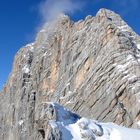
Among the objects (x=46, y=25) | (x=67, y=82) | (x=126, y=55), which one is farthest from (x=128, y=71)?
(x=46, y=25)

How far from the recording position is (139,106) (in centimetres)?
6288

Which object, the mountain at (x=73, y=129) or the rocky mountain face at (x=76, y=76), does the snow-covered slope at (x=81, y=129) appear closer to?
the mountain at (x=73, y=129)

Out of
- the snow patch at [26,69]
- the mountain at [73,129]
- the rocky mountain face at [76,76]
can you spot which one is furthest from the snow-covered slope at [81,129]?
the snow patch at [26,69]

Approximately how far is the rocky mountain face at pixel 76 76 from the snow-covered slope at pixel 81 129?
2.59 feet

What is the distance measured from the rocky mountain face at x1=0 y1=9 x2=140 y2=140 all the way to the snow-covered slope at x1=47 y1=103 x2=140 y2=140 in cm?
79

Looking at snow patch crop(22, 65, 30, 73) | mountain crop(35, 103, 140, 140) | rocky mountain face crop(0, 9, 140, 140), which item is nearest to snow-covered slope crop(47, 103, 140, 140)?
mountain crop(35, 103, 140, 140)

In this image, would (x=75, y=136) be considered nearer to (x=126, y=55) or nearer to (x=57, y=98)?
(x=126, y=55)

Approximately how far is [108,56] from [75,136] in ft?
105

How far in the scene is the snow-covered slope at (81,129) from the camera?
46.1m

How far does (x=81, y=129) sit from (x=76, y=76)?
44843mm

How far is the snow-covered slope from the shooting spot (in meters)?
46.1

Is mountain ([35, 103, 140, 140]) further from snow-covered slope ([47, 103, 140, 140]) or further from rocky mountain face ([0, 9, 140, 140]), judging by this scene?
rocky mountain face ([0, 9, 140, 140])

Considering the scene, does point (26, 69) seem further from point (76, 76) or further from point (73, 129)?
point (73, 129)

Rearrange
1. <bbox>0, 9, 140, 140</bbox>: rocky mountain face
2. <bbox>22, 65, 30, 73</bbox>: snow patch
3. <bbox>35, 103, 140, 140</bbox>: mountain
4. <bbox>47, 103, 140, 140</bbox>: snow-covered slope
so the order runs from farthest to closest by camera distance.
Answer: <bbox>22, 65, 30, 73</bbox>: snow patch
<bbox>0, 9, 140, 140</bbox>: rocky mountain face
<bbox>47, 103, 140, 140</bbox>: snow-covered slope
<bbox>35, 103, 140, 140</bbox>: mountain
